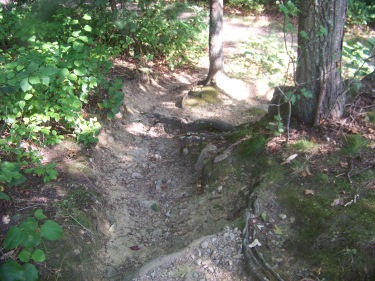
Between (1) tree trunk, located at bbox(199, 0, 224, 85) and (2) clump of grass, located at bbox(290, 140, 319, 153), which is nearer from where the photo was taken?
(2) clump of grass, located at bbox(290, 140, 319, 153)

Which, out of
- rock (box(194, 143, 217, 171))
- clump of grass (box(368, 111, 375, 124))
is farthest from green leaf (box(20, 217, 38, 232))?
clump of grass (box(368, 111, 375, 124))

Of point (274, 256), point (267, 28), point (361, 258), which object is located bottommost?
point (267, 28)

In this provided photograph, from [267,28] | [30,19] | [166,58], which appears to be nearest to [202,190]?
[30,19]

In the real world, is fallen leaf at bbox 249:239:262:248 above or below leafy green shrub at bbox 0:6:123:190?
below

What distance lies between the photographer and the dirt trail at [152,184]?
4027 millimetres

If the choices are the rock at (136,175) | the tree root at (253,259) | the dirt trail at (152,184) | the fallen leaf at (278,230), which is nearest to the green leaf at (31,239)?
the dirt trail at (152,184)

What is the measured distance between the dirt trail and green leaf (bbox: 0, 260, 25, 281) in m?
1.49

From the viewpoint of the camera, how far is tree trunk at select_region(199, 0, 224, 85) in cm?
768

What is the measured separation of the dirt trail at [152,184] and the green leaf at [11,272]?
149 centimetres

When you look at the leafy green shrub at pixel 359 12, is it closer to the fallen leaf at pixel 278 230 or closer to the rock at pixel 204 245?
the fallen leaf at pixel 278 230

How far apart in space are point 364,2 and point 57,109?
13.4m

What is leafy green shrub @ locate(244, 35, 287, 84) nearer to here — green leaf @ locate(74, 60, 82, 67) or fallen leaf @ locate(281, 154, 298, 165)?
fallen leaf @ locate(281, 154, 298, 165)

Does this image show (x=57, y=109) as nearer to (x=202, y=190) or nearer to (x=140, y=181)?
(x=140, y=181)

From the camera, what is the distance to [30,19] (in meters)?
5.90
